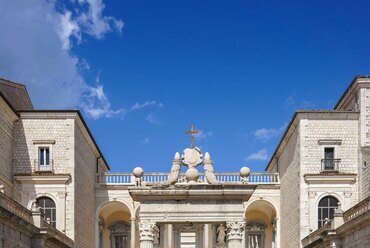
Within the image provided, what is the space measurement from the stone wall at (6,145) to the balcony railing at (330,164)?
19.3 m

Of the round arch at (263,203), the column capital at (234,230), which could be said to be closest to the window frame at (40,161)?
the round arch at (263,203)

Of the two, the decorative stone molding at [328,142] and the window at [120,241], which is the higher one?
the decorative stone molding at [328,142]

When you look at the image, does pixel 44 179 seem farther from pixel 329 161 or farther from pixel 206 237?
pixel 329 161

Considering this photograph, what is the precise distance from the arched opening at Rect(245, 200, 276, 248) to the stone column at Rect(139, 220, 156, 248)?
2887 cm

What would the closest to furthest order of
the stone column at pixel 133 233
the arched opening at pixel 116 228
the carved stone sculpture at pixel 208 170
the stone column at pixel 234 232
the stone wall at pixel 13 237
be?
the stone column at pixel 234 232, the carved stone sculpture at pixel 208 170, the stone wall at pixel 13 237, the stone column at pixel 133 233, the arched opening at pixel 116 228

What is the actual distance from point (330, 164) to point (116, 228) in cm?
1912

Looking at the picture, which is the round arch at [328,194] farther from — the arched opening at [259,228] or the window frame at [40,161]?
the window frame at [40,161]

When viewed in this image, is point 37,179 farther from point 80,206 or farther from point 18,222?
point 18,222

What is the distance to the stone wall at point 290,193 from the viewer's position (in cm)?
5012

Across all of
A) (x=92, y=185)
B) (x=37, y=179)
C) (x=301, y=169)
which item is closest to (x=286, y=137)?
(x=301, y=169)

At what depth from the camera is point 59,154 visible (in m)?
48.8

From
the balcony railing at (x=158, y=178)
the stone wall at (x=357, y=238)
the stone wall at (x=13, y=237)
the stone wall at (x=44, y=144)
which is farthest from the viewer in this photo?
the balcony railing at (x=158, y=178)

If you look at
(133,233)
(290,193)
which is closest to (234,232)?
(290,193)

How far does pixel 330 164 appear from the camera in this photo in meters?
49.3
